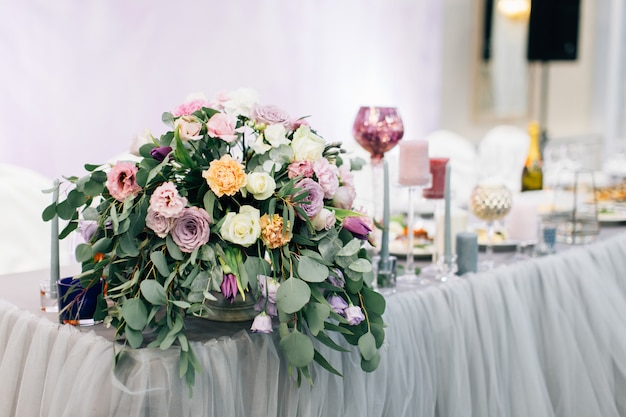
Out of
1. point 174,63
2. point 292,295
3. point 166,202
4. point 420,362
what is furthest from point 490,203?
point 174,63

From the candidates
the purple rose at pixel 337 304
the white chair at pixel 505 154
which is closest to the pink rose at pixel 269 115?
the purple rose at pixel 337 304

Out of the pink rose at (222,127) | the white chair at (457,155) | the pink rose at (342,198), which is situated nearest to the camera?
the pink rose at (222,127)

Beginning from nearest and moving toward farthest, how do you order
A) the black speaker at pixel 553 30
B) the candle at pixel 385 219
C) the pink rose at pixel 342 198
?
1. the pink rose at pixel 342 198
2. the candle at pixel 385 219
3. the black speaker at pixel 553 30

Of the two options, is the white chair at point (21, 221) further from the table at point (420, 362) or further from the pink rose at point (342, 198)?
the pink rose at point (342, 198)

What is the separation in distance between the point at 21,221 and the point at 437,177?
1.19 metres

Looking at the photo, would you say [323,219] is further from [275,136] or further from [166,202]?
[166,202]

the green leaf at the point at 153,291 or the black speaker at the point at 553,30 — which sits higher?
the black speaker at the point at 553,30

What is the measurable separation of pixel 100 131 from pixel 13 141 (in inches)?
15.9

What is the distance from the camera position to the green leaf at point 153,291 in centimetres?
120

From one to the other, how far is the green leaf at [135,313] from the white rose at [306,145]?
371 millimetres

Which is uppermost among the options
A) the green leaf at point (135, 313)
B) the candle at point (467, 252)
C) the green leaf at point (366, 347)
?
the green leaf at point (135, 313)

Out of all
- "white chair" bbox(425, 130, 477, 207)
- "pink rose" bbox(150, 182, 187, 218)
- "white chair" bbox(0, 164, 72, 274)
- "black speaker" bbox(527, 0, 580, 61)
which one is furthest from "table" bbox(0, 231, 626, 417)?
"black speaker" bbox(527, 0, 580, 61)

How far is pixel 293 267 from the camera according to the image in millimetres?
→ 1291

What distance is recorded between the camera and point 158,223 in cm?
124
